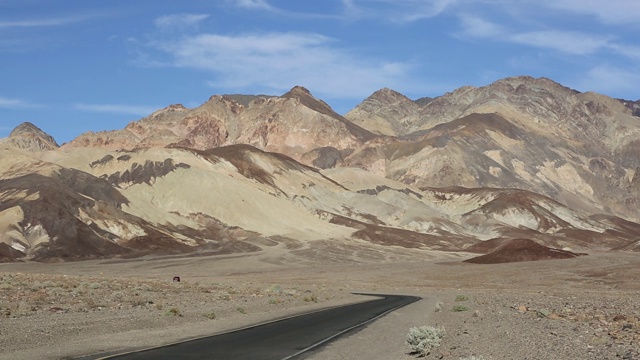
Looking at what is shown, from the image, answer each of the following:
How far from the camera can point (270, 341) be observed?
70.8ft

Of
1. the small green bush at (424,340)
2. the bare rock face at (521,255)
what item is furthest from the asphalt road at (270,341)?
the bare rock face at (521,255)

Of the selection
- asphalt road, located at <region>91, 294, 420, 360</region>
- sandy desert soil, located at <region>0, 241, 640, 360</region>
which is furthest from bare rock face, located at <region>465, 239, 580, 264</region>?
asphalt road, located at <region>91, 294, 420, 360</region>

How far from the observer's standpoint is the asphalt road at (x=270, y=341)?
17.8 meters

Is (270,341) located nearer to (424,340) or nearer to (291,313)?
(424,340)

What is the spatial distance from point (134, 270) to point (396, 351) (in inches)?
3724

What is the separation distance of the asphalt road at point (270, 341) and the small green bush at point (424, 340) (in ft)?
9.33

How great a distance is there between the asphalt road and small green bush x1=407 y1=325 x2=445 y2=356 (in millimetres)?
2844

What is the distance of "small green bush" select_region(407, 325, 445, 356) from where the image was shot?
63.7 feet

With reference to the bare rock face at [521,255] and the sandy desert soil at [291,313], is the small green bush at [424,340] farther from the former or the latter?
the bare rock face at [521,255]

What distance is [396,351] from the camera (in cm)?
2030

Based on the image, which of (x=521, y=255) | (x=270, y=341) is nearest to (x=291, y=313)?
(x=270, y=341)

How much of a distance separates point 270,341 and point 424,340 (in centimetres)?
492

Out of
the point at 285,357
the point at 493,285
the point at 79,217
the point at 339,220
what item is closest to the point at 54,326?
the point at 285,357

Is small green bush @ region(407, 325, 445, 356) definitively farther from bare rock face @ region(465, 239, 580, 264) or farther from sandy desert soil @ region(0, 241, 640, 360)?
bare rock face @ region(465, 239, 580, 264)
